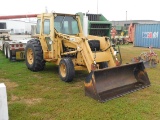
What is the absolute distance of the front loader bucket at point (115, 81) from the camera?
5342mm

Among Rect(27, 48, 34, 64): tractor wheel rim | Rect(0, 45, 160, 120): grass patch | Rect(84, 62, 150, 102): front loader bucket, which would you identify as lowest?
Rect(0, 45, 160, 120): grass patch

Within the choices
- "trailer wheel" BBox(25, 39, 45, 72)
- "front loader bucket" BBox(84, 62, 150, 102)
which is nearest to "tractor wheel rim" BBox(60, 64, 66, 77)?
"trailer wheel" BBox(25, 39, 45, 72)

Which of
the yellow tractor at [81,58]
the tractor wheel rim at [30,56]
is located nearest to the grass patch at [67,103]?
the yellow tractor at [81,58]

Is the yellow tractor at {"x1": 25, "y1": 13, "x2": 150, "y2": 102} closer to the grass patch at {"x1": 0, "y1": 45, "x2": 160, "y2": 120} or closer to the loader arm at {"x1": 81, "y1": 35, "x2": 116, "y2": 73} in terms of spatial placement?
the loader arm at {"x1": 81, "y1": 35, "x2": 116, "y2": 73}

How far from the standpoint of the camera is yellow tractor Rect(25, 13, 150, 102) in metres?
5.73

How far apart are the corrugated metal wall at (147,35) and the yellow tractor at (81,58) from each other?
48.2 feet

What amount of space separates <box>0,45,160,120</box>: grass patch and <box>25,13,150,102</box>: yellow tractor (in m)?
0.31

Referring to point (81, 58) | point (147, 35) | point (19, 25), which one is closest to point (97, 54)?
point (81, 58)

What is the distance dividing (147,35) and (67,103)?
18.2 m

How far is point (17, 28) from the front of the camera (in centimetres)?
3959

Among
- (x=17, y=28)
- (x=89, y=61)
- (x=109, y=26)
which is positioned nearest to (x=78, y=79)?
(x=89, y=61)

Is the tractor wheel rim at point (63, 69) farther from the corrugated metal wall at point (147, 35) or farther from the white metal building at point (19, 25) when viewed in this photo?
the white metal building at point (19, 25)

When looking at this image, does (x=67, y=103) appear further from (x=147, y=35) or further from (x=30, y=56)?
(x=147, y=35)

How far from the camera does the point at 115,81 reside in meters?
A: 6.11
